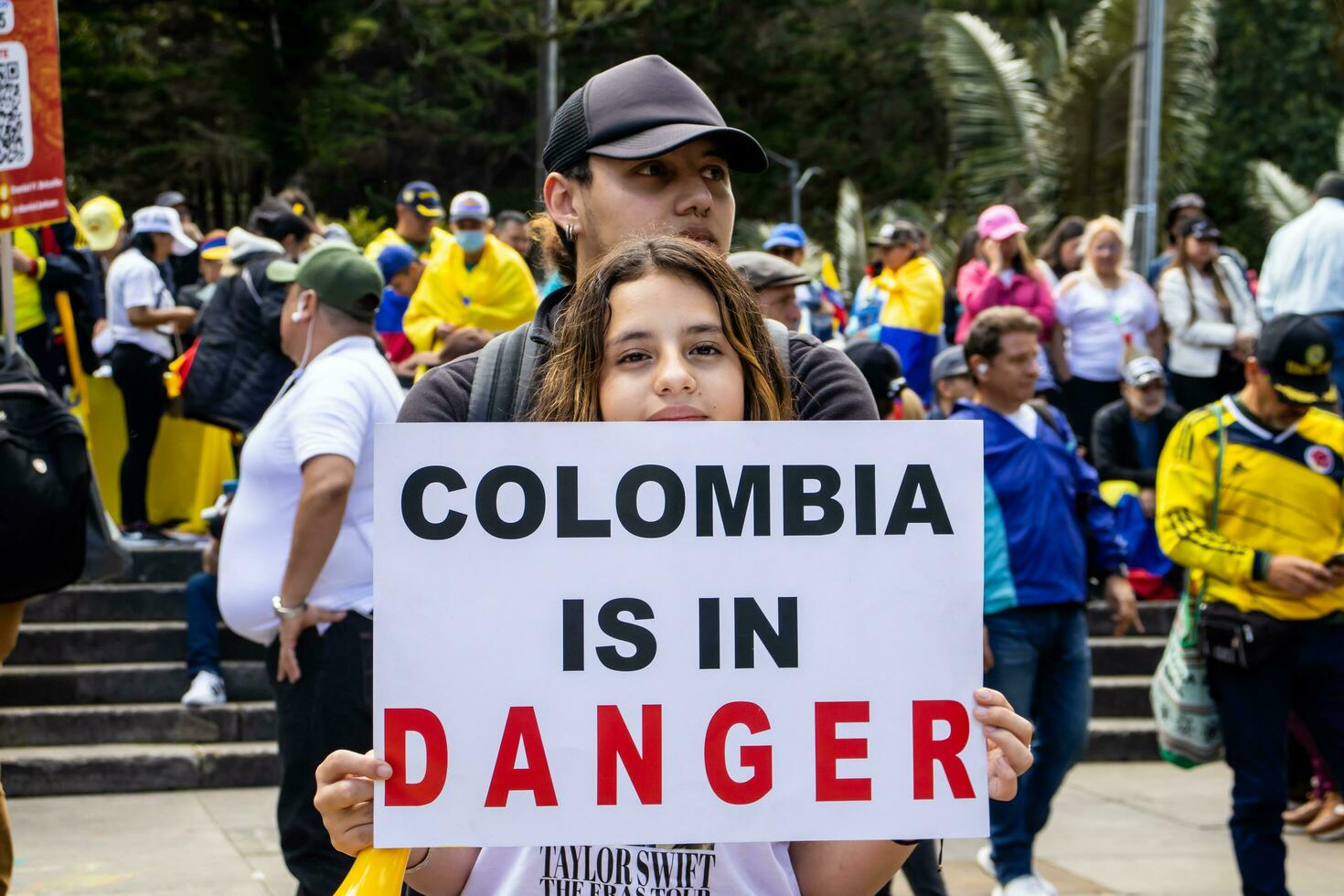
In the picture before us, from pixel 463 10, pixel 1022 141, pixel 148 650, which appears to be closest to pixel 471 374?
pixel 148 650

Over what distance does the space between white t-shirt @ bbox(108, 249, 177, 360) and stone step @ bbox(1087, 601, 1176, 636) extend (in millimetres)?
5821

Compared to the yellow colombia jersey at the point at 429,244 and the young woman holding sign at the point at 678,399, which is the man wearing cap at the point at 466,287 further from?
the young woman holding sign at the point at 678,399

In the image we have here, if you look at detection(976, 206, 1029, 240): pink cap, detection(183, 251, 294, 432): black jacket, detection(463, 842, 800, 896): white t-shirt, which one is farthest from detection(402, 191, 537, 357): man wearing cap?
detection(463, 842, 800, 896): white t-shirt

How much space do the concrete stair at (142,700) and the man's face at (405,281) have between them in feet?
6.86

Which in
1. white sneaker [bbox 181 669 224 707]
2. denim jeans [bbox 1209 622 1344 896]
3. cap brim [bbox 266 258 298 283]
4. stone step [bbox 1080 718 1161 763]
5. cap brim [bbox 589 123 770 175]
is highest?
cap brim [bbox 589 123 770 175]

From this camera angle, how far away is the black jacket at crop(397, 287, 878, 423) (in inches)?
96.5

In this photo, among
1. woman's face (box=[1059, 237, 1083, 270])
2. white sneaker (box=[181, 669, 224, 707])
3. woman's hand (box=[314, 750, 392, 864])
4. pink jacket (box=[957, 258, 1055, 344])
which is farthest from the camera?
woman's face (box=[1059, 237, 1083, 270])

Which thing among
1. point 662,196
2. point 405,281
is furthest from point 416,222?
point 662,196

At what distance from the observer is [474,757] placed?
2074mm

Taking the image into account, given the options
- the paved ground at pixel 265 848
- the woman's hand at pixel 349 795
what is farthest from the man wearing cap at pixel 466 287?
the woman's hand at pixel 349 795

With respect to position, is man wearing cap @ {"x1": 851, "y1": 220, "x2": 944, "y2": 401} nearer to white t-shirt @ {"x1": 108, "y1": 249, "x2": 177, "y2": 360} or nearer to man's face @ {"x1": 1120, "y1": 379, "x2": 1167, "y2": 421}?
man's face @ {"x1": 1120, "y1": 379, "x2": 1167, "y2": 421}

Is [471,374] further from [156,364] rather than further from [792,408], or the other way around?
[156,364]

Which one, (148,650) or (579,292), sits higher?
(579,292)

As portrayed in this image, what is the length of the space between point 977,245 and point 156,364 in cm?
545
